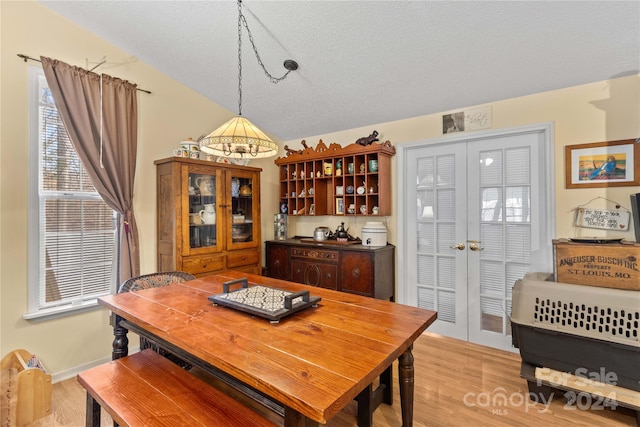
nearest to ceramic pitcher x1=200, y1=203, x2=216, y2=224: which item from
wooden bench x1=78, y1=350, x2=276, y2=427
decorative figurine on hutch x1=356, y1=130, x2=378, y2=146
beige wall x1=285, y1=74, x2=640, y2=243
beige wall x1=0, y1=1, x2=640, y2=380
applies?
beige wall x1=0, y1=1, x2=640, y2=380

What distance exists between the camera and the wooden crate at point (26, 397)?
1932 mm

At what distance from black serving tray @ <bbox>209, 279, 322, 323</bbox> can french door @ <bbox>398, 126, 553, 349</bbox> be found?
191 centimetres

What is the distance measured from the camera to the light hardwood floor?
6.25 ft

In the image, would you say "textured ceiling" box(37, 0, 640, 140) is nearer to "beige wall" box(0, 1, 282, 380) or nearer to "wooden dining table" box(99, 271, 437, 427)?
"beige wall" box(0, 1, 282, 380)

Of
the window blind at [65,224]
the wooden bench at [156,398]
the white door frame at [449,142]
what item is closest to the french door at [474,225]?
the white door frame at [449,142]

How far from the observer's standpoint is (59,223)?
2441 millimetres

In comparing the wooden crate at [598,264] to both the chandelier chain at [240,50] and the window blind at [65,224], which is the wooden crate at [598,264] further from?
the window blind at [65,224]

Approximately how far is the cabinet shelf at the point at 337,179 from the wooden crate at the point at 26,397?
8.87 feet

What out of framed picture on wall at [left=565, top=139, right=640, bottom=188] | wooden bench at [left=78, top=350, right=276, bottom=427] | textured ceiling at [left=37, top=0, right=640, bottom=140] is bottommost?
wooden bench at [left=78, top=350, right=276, bottom=427]

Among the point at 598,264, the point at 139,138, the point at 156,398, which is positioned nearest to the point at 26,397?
the point at 156,398

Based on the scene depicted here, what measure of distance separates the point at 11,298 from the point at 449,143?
3877 mm

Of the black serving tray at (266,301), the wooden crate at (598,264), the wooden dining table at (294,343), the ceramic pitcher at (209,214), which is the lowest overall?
the wooden dining table at (294,343)

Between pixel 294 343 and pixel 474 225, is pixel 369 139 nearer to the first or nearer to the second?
pixel 474 225

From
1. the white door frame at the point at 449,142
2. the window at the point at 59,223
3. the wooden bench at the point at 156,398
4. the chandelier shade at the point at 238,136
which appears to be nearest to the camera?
the wooden bench at the point at 156,398
